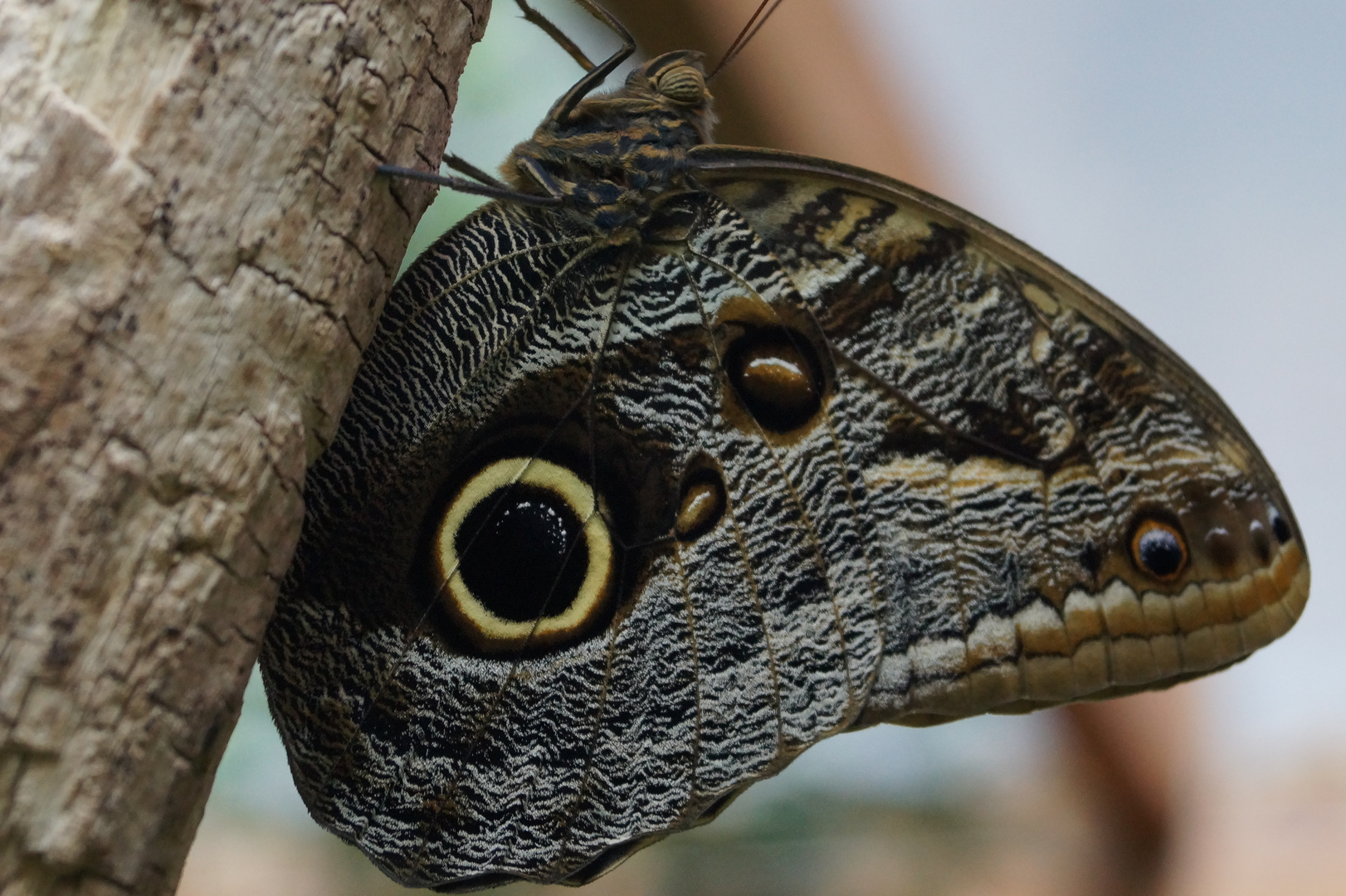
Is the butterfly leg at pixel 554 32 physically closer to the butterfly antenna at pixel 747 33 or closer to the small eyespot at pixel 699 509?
the butterfly antenna at pixel 747 33

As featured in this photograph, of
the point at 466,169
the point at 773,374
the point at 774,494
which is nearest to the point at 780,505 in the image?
the point at 774,494

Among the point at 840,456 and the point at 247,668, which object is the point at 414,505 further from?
the point at 840,456

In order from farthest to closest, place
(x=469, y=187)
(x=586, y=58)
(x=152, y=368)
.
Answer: (x=586, y=58) < (x=469, y=187) < (x=152, y=368)

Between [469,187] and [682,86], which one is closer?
[469,187]

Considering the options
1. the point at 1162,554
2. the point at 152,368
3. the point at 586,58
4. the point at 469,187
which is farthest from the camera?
the point at 586,58

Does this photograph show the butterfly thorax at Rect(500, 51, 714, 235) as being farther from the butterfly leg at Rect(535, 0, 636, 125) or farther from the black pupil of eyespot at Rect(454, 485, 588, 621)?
the black pupil of eyespot at Rect(454, 485, 588, 621)

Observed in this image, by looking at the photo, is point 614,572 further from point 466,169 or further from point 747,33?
point 747,33
